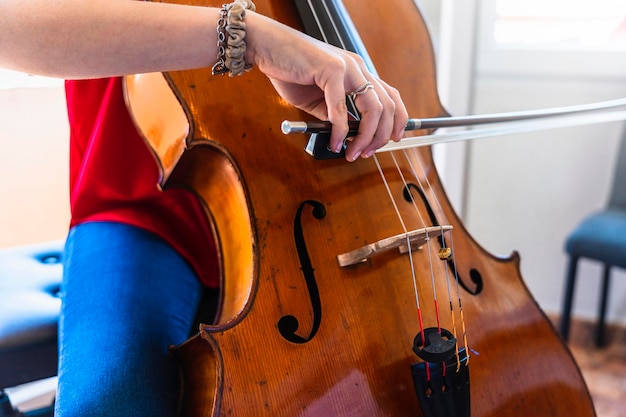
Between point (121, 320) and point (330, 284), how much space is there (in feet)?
0.87

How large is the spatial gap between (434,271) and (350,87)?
244mm

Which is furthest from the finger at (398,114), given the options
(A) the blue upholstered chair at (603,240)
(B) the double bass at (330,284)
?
(A) the blue upholstered chair at (603,240)

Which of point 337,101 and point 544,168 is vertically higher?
point 337,101

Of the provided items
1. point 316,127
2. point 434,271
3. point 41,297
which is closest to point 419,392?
point 434,271

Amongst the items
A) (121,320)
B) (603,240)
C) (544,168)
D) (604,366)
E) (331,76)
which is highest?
(331,76)

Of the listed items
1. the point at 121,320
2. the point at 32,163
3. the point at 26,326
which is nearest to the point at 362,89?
the point at 121,320

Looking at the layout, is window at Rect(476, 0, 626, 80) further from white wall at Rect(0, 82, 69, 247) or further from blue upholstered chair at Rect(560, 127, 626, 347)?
white wall at Rect(0, 82, 69, 247)

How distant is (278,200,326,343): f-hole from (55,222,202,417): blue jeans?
18cm

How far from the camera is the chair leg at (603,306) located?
5.05 feet

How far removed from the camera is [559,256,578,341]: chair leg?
146 centimetres

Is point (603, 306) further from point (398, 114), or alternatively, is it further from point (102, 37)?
point (102, 37)

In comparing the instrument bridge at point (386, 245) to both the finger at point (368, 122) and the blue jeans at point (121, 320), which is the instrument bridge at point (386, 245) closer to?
the finger at point (368, 122)

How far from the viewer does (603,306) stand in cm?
161

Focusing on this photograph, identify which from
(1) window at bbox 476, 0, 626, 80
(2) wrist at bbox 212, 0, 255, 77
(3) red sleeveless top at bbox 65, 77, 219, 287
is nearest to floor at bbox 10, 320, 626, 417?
(1) window at bbox 476, 0, 626, 80
